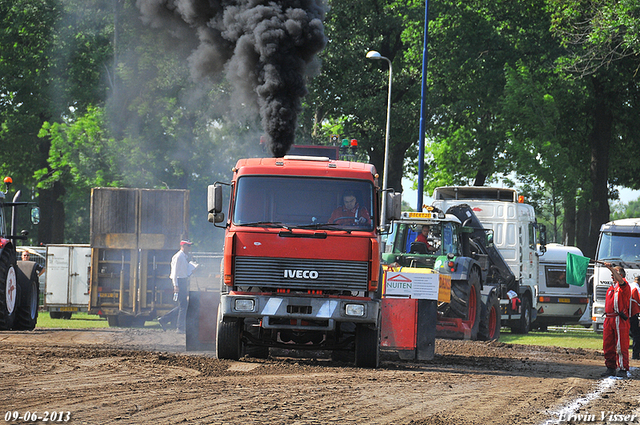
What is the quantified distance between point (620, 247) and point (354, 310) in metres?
13.7

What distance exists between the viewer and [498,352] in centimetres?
1695

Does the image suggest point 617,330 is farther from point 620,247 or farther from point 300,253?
point 620,247

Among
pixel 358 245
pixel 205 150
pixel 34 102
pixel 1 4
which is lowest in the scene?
pixel 358 245

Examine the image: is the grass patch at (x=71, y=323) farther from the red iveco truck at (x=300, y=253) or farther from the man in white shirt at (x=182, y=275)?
the red iveco truck at (x=300, y=253)

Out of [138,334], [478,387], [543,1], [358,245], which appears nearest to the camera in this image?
[478,387]

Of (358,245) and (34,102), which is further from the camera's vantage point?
(34,102)

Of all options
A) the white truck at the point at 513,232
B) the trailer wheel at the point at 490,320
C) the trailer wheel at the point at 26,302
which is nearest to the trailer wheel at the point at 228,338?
the trailer wheel at the point at 26,302

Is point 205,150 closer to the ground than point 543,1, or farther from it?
closer to the ground

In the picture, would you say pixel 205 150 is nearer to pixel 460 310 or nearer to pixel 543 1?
pixel 543 1

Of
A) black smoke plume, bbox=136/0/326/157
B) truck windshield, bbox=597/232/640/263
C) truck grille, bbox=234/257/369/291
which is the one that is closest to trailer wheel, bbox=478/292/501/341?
truck windshield, bbox=597/232/640/263

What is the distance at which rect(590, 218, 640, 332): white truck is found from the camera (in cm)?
2247

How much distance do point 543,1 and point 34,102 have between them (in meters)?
23.3

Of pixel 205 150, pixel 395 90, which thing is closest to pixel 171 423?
pixel 205 150

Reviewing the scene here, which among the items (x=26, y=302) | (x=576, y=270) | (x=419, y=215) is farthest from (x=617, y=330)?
(x=576, y=270)
